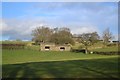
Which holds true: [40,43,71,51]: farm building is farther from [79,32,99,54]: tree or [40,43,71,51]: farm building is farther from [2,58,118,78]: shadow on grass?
[2,58,118,78]: shadow on grass

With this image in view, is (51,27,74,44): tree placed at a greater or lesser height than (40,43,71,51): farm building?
greater

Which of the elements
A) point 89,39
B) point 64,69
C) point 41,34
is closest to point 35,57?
point 89,39

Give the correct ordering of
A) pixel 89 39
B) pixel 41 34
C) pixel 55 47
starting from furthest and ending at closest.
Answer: pixel 41 34, pixel 55 47, pixel 89 39

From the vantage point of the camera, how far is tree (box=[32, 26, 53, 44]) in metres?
129

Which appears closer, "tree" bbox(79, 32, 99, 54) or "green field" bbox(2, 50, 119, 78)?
"green field" bbox(2, 50, 119, 78)

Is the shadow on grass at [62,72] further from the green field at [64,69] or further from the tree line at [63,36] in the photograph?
the tree line at [63,36]

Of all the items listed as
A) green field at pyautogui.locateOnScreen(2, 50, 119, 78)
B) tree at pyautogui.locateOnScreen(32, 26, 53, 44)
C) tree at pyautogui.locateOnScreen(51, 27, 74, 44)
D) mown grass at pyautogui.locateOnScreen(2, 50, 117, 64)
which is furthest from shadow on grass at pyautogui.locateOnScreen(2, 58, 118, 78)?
tree at pyautogui.locateOnScreen(32, 26, 53, 44)

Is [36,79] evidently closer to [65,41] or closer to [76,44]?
[65,41]

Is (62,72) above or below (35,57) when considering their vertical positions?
above

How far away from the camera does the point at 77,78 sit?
18.5m

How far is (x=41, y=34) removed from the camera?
132 m

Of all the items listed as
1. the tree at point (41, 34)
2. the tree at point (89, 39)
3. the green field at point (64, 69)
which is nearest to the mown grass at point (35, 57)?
the tree at point (89, 39)

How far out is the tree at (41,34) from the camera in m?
129

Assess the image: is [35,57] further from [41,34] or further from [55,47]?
[41,34]
